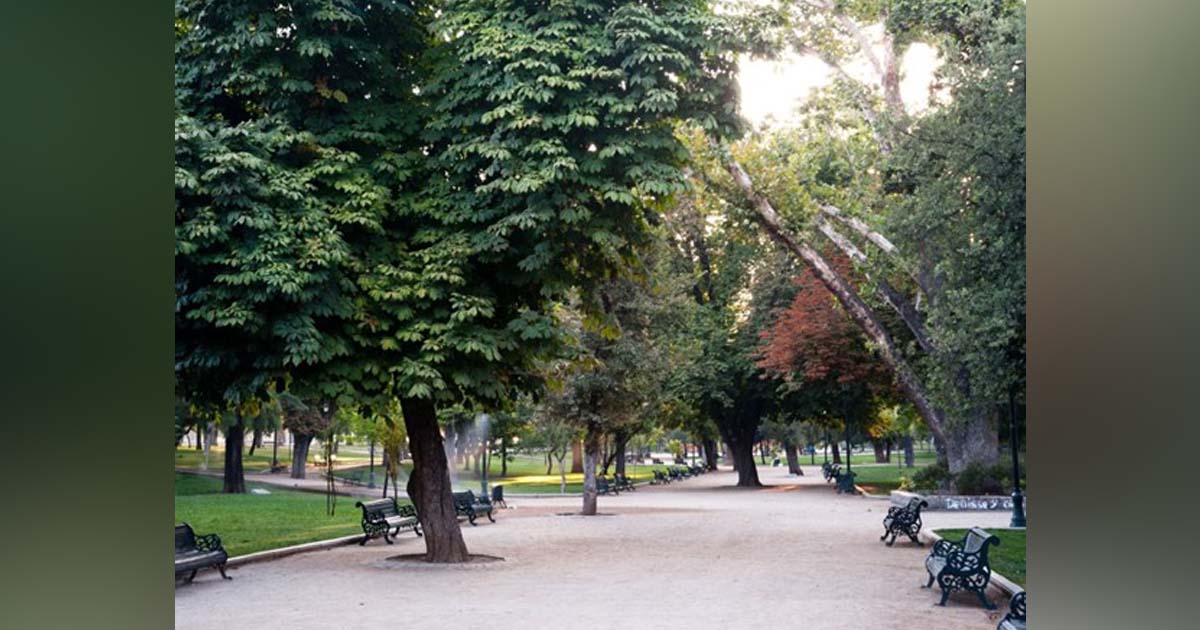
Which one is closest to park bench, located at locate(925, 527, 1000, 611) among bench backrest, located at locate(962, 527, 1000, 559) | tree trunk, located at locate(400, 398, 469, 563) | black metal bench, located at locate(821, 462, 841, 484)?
bench backrest, located at locate(962, 527, 1000, 559)

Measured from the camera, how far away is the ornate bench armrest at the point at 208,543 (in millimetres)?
10984

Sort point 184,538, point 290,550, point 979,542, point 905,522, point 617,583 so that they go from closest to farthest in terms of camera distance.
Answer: point 979,542, point 184,538, point 617,583, point 290,550, point 905,522

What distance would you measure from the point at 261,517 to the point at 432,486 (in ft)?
21.9

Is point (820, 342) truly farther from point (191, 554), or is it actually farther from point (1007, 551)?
point (191, 554)

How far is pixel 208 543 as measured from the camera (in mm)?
Answer: 11273

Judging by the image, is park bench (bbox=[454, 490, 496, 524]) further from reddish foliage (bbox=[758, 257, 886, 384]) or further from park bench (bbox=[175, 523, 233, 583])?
reddish foliage (bbox=[758, 257, 886, 384])

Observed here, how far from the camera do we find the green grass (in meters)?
12.7

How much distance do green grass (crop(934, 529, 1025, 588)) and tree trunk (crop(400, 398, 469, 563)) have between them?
6.19m

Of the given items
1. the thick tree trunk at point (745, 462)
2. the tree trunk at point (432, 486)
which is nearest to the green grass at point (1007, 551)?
the tree trunk at point (432, 486)

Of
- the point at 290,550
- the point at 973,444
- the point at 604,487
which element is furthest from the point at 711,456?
the point at 290,550
